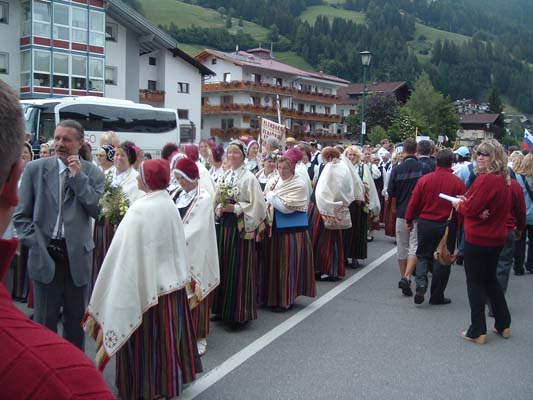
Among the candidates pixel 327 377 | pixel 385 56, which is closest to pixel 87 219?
pixel 327 377

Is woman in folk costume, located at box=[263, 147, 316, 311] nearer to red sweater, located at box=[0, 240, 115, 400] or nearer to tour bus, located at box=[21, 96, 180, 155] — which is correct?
red sweater, located at box=[0, 240, 115, 400]

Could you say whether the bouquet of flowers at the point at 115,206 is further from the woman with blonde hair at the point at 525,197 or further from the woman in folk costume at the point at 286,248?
the woman with blonde hair at the point at 525,197

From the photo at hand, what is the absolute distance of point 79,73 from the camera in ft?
127

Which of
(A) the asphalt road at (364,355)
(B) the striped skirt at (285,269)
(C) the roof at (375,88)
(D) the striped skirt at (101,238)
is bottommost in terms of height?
(A) the asphalt road at (364,355)

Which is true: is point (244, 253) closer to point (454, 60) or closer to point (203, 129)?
point (203, 129)

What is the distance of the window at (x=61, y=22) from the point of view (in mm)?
37375

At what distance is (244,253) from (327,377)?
1.83m

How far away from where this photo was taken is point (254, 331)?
611 cm

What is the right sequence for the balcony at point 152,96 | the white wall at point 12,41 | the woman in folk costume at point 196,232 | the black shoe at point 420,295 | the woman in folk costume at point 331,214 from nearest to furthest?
the woman in folk costume at point 196,232, the black shoe at point 420,295, the woman in folk costume at point 331,214, the white wall at point 12,41, the balcony at point 152,96

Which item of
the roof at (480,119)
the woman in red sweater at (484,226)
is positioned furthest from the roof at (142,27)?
the roof at (480,119)

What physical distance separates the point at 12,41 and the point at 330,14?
15463 cm

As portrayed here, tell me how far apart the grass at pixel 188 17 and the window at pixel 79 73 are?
104 meters

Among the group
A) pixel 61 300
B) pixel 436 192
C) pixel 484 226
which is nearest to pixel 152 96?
pixel 436 192

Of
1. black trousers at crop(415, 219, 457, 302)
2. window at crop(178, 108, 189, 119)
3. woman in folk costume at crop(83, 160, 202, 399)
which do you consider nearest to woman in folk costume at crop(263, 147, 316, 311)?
black trousers at crop(415, 219, 457, 302)
